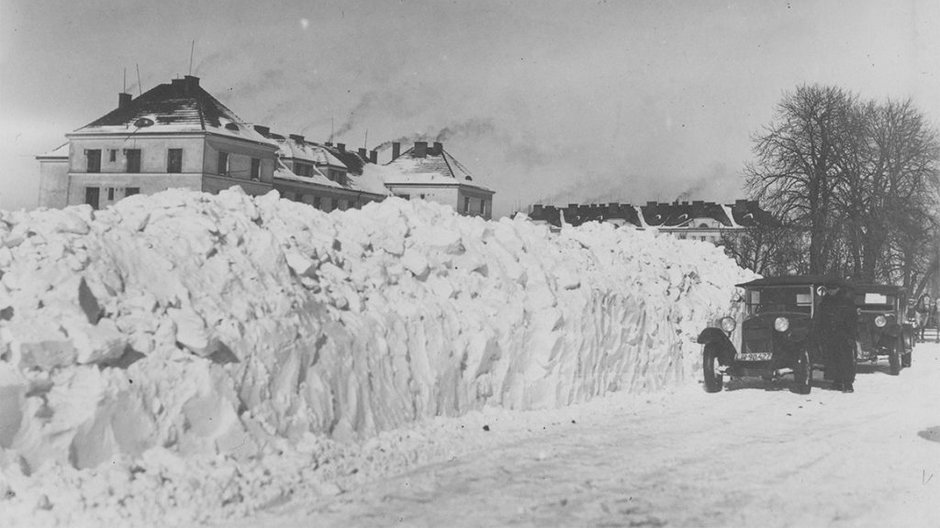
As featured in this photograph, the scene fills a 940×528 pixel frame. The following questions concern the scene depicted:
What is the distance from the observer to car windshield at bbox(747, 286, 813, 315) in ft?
51.2

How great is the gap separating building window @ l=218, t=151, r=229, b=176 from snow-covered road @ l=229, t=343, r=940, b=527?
4014cm

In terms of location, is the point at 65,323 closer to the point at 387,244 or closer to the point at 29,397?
the point at 29,397

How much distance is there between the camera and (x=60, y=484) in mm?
5957

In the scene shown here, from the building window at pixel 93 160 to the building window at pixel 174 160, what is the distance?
4.54m

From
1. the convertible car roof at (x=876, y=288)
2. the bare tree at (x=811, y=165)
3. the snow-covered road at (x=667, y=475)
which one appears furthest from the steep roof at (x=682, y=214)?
the snow-covered road at (x=667, y=475)

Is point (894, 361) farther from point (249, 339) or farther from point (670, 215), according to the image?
point (670, 215)

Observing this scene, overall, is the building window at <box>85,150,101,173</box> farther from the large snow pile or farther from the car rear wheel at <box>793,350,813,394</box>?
the car rear wheel at <box>793,350,813,394</box>

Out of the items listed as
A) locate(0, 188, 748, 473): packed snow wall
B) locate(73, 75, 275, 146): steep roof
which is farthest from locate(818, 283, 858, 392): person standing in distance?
locate(73, 75, 275, 146): steep roof

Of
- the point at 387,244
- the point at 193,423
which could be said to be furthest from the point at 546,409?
the point at 193,423

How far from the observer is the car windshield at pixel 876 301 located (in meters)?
20.5

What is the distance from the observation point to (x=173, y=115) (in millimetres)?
48094

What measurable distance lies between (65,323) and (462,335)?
202 inches

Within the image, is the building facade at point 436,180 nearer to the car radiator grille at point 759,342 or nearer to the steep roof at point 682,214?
the steep roof at point 682,214

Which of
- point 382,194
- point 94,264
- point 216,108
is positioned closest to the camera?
point 94,264
